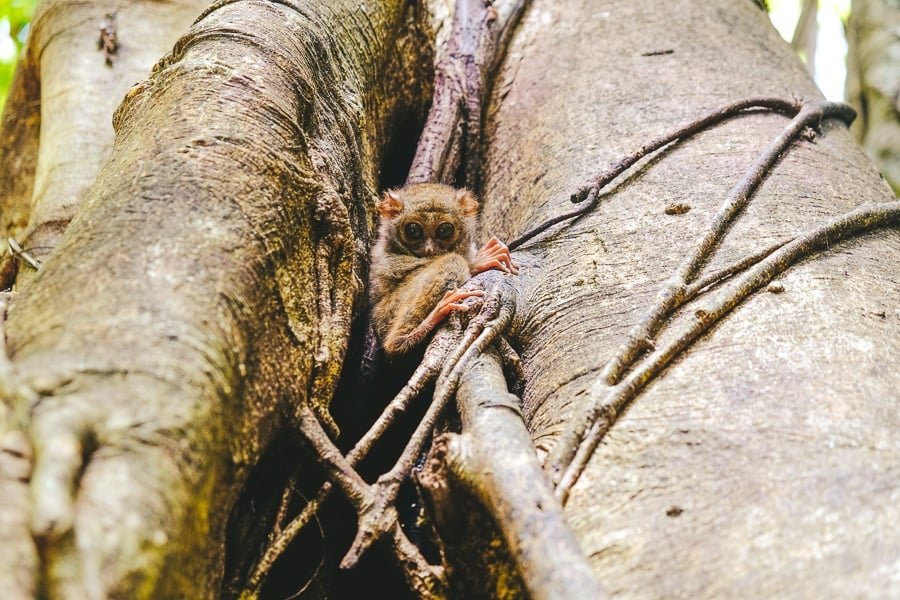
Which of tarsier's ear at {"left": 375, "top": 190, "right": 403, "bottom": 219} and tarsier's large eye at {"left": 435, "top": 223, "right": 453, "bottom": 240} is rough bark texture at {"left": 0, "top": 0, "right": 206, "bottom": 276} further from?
tarsier's large eye at {"left": 435, "top": 223, "right": 453, "bottom": 240}

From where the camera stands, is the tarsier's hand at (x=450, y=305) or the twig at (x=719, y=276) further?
the tarsier's hand at (x=450, y=305)

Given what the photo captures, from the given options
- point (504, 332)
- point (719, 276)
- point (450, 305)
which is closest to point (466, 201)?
point (450, 305)

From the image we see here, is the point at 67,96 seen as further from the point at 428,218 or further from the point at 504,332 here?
the point at 504,332

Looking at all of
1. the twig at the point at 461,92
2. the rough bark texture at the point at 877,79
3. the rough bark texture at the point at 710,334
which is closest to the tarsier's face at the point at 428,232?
the twig at the point at 461,92

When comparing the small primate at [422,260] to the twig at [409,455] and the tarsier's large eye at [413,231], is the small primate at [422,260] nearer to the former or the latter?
the tarsier's large eye at [413,231]

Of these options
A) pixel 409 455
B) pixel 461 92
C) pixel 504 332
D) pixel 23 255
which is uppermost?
pixel 461 92

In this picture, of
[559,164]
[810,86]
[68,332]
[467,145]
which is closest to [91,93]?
[467,145]
